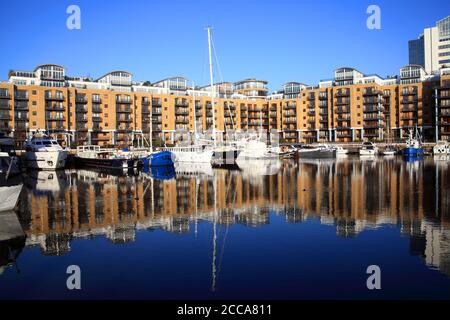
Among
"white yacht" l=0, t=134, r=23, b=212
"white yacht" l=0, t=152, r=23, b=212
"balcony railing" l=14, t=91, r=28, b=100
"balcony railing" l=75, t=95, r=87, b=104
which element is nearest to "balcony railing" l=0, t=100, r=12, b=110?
"balcony railing" l=14, t=91, r=28, b=100

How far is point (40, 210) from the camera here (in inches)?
874

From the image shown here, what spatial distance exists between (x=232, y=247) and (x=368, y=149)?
94.2 metres

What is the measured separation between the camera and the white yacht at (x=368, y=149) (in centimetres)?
9819

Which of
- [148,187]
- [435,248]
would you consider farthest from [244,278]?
[148,187]

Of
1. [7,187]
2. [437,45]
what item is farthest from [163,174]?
[437,45]

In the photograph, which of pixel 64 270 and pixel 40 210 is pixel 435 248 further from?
pixel 40 210

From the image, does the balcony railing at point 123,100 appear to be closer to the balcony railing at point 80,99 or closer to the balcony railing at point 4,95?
the balcony railing at point 80,99

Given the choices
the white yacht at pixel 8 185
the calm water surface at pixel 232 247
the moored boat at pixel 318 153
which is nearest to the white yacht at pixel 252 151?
the moored boat at pixel 318 153

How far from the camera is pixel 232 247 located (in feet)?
46.8

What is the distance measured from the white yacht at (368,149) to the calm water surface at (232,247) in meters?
74.5

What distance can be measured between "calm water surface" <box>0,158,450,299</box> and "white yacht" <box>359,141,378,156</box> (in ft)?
244

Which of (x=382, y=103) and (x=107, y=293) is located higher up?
(x=382, y=103)

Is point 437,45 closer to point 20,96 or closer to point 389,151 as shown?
point 389,151
